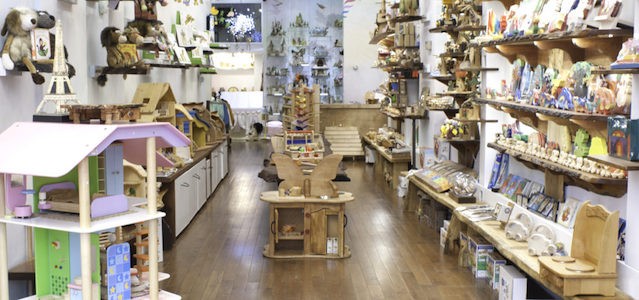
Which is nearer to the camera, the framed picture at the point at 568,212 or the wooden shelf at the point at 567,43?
the wooden shelf at the point at 567,43

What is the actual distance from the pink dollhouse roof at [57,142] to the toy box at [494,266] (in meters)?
3.20

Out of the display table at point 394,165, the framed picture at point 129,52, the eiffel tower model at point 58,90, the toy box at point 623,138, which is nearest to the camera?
the toy box at point 623,138

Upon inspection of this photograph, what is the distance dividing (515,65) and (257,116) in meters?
15.6

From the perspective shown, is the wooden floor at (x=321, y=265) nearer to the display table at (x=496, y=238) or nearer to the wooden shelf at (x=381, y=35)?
the display table at (x=496, y=238)

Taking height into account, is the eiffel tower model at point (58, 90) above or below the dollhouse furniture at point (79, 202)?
above

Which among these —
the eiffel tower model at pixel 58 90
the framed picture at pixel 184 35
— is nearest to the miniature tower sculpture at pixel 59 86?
the eiffel tower model at pixel 58 90

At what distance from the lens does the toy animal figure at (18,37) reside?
4.89m

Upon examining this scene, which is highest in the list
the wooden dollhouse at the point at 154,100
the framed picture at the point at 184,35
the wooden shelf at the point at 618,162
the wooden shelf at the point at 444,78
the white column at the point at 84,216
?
the framed picture at the point at 184,35

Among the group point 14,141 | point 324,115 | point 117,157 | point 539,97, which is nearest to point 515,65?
point 539,97

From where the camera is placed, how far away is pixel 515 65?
668 centimetres

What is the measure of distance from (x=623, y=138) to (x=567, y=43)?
1.60m

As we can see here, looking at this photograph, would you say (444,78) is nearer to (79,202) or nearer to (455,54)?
(455,54)

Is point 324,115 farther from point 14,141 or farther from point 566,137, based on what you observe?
point 14,141

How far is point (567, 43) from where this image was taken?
5508mm
